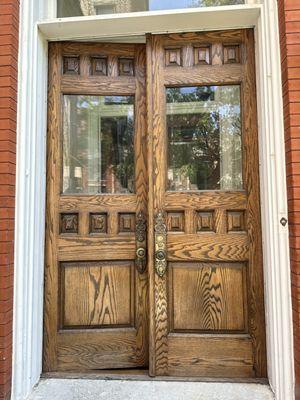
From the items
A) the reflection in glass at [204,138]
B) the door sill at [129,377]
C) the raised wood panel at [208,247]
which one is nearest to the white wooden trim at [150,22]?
the reflection in glass at [204,138]

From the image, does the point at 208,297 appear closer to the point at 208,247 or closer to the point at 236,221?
the point at 208,247

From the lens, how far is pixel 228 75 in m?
2.22

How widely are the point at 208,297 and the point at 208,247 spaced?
0.34 m

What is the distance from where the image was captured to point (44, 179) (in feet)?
7.39

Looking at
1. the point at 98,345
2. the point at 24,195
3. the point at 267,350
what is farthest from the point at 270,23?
the point at 98,345

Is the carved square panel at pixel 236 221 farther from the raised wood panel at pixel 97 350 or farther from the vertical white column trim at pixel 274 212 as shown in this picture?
the raised wood panel at pixel 97 350

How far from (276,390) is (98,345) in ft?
3.78

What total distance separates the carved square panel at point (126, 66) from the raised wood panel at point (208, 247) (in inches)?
48.3

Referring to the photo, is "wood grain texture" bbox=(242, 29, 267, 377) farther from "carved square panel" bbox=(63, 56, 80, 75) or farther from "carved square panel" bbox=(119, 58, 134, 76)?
"carved square panel" bbox=(63, 56, 80, 75)

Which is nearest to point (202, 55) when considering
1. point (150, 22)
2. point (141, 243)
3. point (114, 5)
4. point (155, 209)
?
point (150, 22)

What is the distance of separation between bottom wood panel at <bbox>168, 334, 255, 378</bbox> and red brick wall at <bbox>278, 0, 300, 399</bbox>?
39 cm

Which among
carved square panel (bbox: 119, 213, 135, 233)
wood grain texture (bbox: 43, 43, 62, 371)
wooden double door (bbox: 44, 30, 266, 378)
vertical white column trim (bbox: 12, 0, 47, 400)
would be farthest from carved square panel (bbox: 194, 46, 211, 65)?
carved square panel (bbox: 119, 213, 135, 233)

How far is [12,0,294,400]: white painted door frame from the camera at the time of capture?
189 centimetres

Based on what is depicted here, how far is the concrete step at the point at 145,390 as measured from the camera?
1923 mm
